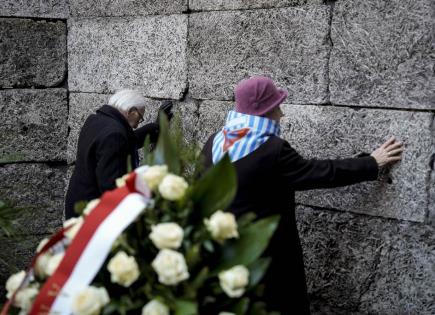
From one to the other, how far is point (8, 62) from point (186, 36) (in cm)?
167

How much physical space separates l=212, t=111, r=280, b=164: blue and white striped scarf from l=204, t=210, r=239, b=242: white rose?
1057 mm

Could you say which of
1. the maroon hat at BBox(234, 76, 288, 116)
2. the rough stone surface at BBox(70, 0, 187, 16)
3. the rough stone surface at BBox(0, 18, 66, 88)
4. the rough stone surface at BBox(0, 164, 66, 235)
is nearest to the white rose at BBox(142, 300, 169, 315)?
the maroon hat at BBox(234, 76, 288, 116)

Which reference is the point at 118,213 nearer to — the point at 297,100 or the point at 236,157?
the point at 236,157

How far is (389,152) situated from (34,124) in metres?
3.07

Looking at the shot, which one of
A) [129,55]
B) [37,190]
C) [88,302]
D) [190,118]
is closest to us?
[88,302]

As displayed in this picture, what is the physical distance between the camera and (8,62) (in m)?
4.84

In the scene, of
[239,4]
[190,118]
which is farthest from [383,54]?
[190,118]

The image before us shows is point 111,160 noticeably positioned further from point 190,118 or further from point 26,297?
point 26,297

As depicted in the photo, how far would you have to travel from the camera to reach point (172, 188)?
1.62 m

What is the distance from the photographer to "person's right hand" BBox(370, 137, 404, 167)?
292 cm

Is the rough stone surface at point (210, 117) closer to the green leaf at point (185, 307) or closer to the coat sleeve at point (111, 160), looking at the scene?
the coat sleeve at point (111, 160)

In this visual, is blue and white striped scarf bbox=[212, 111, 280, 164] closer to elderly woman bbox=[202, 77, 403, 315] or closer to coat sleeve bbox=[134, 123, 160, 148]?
elderly woman bbox=[202, 77, 403, 315]

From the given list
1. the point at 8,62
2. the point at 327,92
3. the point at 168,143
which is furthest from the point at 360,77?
the point at 8,62

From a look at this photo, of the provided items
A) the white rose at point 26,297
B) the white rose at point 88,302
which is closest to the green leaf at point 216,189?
the white rose at point 88,302
